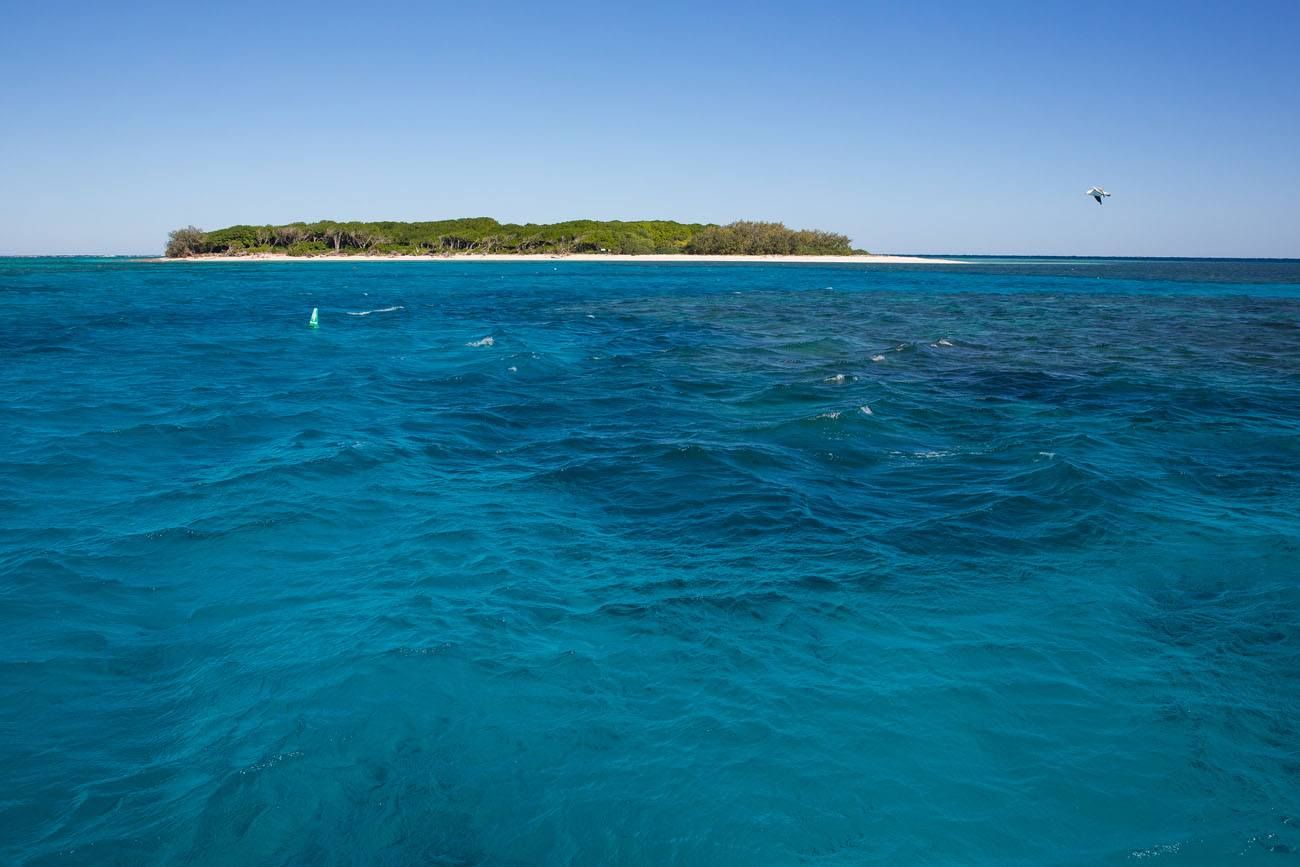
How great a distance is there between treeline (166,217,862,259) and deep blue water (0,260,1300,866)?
133177 mm

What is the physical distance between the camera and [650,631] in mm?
A: 8328

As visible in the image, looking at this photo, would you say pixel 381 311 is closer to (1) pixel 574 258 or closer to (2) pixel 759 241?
(1) pixel 574 258

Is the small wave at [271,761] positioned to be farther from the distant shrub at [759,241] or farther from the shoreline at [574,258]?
the distant shrub at [759,241]

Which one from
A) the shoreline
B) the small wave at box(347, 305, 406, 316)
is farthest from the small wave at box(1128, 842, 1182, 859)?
the shoreline

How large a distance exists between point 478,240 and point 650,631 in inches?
6078

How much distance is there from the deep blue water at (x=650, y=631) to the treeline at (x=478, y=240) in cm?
13318

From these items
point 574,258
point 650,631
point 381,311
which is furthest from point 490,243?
point 650,631

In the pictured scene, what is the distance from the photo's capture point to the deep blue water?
575 cm

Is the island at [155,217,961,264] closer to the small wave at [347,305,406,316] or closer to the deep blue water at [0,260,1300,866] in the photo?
the small wave at [347,305,406,316]

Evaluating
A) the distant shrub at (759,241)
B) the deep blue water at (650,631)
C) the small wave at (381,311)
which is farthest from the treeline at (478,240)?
the deep blue water at (650,631)

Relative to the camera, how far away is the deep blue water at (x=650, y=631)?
5.75 metres

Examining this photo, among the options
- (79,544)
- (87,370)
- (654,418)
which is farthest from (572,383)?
(87,370)

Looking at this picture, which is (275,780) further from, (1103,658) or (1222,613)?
(1222,613)

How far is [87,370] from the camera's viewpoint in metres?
24.5
